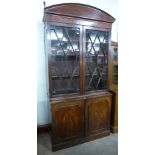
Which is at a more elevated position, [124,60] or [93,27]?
[93,27]

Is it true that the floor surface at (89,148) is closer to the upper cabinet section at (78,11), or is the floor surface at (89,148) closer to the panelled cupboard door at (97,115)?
the panelled cupboard door at (97,115)

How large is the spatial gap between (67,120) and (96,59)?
1153 mm

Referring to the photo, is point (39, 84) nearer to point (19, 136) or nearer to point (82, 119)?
point (82, 119)

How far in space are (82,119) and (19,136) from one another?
180 cm

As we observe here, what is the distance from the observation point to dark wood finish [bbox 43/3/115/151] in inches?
83.7

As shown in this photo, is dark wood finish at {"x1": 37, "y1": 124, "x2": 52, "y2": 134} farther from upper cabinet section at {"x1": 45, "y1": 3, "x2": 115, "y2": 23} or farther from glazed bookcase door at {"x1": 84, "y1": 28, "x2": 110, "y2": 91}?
upper cabinet section at {"x1": 45, "y1": 3, "x2": 115, "y2": 23}

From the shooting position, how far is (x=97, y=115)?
99.8 inches

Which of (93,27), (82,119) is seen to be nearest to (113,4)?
(93,27)

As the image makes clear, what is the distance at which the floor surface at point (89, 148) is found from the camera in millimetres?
2238

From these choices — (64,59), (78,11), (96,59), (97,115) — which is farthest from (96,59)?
(97,115)

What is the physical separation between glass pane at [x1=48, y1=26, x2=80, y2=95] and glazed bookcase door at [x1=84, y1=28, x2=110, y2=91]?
19 centimetres

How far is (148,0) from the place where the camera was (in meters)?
0.55

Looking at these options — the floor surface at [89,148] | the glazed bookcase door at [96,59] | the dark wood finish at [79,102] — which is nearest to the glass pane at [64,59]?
the dark wood finish at [79,102]

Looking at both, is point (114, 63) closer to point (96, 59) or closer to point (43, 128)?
point (96, 59)
